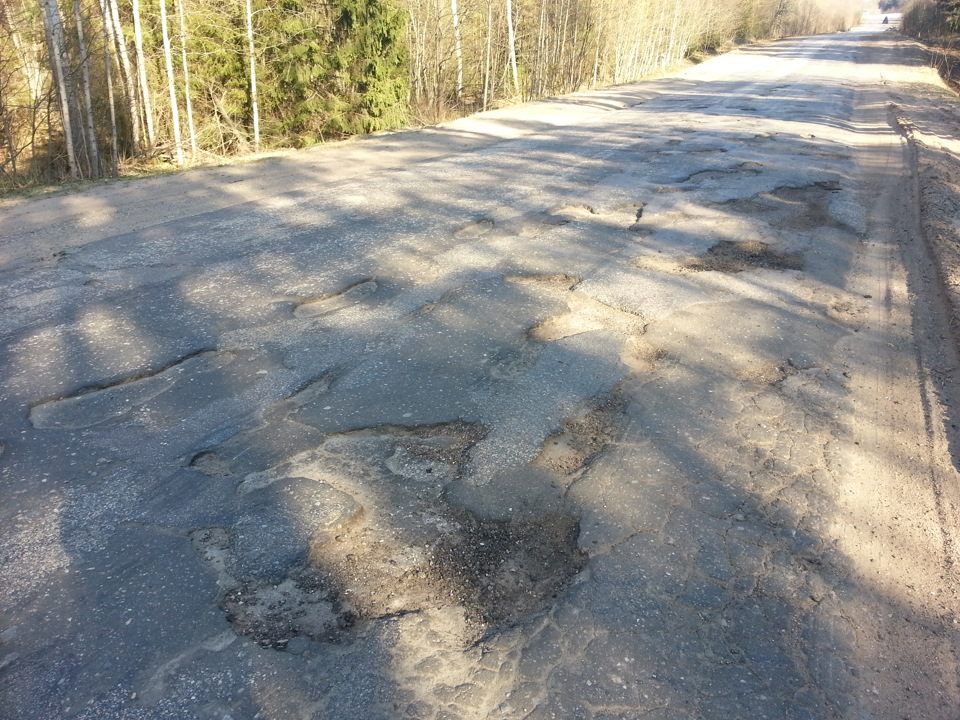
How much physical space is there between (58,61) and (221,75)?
350 cm

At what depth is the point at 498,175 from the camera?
8.57 m

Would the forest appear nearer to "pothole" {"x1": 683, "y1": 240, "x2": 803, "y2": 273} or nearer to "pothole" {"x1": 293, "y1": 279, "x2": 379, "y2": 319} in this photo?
"pothole" {"x1": 293, "y1": 279, "x2": 379, "y2": 319}

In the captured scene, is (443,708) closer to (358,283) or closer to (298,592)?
(298,592)

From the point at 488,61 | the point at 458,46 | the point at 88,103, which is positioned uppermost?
the point at 458,46

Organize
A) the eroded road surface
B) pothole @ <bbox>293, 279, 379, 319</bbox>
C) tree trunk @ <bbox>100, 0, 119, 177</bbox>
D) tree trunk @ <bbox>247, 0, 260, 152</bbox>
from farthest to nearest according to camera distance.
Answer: tree trunk @ <bbox>247, 0, 260, 152</bbox>
tree trunk @ <bbox>100, 0, 119, 177</bbox>
pothole @ <bbox>293, 279, 379, 319</bbox>
the eroded road surface

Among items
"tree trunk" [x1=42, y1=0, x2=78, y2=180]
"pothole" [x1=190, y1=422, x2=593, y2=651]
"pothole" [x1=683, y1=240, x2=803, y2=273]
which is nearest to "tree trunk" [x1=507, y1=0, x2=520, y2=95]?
"tree trunk" [x1=42, y1=0, x2=78, y2=180]

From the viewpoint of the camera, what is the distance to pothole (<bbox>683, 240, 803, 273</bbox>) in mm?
5535

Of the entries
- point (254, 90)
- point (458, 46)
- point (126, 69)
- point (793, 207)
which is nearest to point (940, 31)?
point (458, 46)

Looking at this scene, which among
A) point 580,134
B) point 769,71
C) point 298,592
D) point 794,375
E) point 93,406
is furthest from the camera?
point 769,71

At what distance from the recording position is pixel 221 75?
11.7m

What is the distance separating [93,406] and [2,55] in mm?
8865

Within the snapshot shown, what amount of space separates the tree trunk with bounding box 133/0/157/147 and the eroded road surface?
4273mm

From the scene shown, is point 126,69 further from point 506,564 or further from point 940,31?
point 940,31

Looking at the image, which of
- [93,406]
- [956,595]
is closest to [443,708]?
[956,595]
